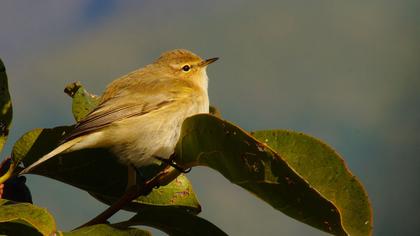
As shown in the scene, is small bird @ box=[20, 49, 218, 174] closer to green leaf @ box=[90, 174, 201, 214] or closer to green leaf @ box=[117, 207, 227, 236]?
green leaf @ box=[90, 174, 201, 214]

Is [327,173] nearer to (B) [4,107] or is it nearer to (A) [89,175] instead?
(A) [89,175]

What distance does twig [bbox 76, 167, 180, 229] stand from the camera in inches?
106

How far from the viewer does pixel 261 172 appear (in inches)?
98.7

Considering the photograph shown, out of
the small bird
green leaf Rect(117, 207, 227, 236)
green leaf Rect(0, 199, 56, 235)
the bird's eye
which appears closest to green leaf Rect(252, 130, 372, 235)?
green leaf Rect(117, 207, 227, 236)

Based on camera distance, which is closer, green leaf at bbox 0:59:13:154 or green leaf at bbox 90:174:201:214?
green leaf at bbox 0:59:13:154

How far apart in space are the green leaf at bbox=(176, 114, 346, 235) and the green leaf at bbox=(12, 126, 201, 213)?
1.91 ft

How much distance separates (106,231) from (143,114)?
220 cm

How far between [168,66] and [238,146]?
3.26 metres

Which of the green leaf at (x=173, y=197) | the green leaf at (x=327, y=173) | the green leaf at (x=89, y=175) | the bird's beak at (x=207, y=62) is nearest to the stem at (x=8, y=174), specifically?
the green leaf at (x=89, y=175)

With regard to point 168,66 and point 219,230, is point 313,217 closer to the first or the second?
point 219,230

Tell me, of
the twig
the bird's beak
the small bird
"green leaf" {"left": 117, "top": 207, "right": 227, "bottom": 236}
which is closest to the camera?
the twig

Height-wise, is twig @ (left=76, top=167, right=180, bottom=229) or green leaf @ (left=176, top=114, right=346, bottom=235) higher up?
green leaf @ (left=176, top=114, right=346, bottom=235)

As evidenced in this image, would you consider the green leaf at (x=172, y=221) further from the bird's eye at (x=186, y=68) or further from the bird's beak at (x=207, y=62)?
the bird's beak at (x=207, y=62)

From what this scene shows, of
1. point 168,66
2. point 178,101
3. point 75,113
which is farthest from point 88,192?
point 168,66
